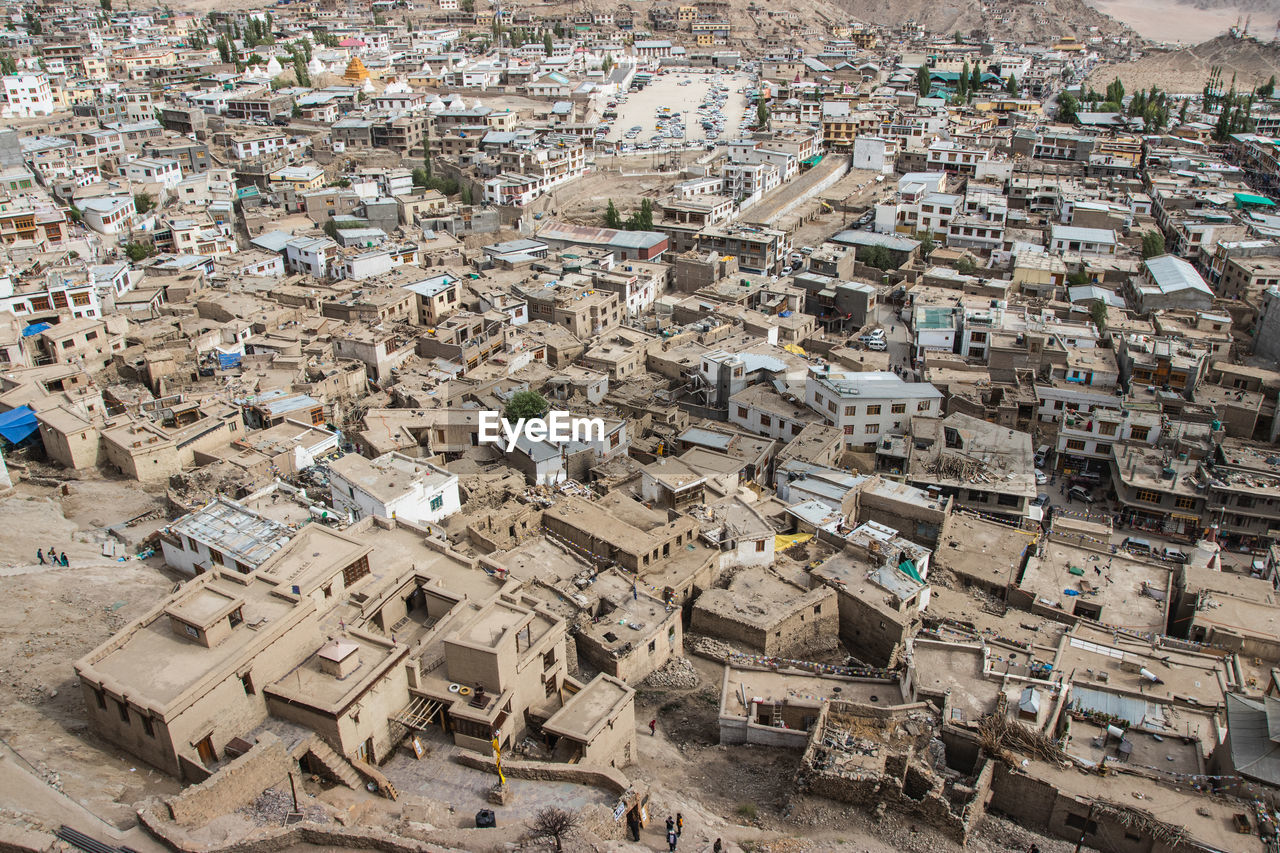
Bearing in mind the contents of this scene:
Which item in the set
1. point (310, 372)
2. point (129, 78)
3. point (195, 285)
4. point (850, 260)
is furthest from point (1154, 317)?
point (129, 78)

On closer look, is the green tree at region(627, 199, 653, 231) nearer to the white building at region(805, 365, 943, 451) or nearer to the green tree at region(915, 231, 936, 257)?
the green tree at region(915, 231, 936, 257)

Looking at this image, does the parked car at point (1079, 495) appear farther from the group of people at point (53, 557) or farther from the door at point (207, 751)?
the group of people at point (53, 557)

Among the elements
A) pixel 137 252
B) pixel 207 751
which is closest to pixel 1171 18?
pixel 137 252

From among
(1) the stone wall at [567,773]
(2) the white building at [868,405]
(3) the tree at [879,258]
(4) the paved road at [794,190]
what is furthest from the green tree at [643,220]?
(1) the stone wall at [567,773]

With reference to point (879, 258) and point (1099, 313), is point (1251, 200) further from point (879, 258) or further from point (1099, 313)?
point (879, 258)

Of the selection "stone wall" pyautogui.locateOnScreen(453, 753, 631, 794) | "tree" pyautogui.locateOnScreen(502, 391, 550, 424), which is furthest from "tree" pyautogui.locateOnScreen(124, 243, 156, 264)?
"stone wall" pyautogui.locateOnScreen(453, 753, 631, 794)

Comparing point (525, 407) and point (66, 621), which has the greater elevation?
point (66, 621)
